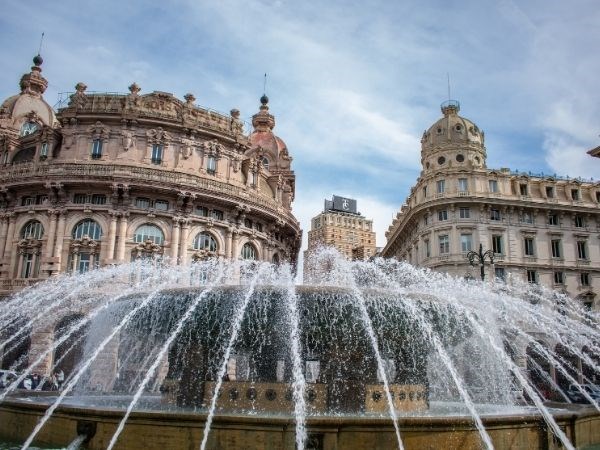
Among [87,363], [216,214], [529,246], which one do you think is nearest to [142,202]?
[216,214]

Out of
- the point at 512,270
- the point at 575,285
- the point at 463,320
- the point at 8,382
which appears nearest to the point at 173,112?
the point at 8,382

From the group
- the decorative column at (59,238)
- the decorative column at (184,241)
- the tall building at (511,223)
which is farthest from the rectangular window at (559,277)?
the decorative column at (59,238)

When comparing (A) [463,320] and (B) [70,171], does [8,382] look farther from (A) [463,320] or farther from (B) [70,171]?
(A) [463,320]

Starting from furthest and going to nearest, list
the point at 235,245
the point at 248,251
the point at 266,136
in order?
the point at 266,136 < the point at 248,251 < the point at 235,245

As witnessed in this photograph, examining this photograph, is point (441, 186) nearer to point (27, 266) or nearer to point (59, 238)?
point (59, 238)

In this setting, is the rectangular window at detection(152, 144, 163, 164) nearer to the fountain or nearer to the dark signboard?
the fountain

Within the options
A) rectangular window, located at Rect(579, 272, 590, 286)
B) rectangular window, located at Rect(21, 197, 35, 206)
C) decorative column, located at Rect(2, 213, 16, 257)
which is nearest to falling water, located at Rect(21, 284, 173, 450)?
decorative column, located at Rect(2, 213, 16, 257)

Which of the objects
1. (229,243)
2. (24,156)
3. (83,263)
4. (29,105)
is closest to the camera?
(83,263)

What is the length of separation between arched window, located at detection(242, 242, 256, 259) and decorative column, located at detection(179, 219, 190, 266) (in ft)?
15.9

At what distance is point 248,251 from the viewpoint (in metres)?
40.8

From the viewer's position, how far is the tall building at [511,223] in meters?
44.5

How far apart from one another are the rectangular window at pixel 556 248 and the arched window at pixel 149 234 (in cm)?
3171

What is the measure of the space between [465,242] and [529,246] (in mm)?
5698

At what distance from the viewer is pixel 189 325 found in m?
12.2
